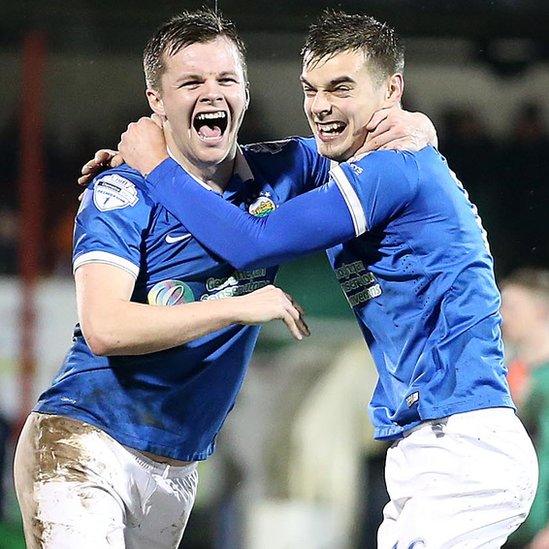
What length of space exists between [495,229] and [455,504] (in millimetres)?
2943

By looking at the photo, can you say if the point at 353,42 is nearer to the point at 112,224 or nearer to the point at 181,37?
the point at 181,37

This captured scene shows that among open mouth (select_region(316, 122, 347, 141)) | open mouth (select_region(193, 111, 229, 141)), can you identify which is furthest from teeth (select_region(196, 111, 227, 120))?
open mouth (select_region(316, 122, 347, 141))

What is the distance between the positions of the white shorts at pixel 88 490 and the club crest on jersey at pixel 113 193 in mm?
444

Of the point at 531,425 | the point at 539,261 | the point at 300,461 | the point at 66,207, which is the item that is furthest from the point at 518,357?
the point at 66,207

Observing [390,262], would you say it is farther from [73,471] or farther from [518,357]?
[518,357]

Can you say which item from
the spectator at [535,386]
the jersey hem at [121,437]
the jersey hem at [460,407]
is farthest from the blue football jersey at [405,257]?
the spectator at [535,386]

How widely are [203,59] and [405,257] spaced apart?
60cm

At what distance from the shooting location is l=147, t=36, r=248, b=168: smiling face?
102 inches

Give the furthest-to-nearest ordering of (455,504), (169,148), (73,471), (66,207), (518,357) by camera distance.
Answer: (66,207) → (518,357) → (169,148) → (73,471) → (455,504)

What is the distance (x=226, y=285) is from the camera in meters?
2.62

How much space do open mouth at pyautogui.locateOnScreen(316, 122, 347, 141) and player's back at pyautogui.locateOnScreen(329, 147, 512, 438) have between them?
0.54ft

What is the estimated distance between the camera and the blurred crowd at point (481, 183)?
5090mm

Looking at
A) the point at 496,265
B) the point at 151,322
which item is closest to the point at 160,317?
the point at 151,322

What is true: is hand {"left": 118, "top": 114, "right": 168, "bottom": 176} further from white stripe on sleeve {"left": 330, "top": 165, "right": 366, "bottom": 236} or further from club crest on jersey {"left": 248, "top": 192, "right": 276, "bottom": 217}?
white stripe on sleeve {"left": 330, "top": 165, "right": 366, "bottom": 236}
